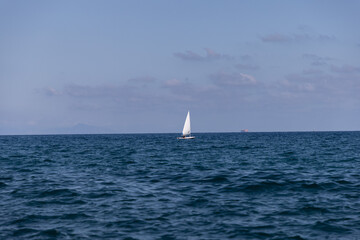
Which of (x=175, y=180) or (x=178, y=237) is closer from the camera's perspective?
(x=178, y=237)

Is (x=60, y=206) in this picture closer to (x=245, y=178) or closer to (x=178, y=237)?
(x=178, y=237)

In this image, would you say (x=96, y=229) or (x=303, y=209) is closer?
(x=96, y=229)

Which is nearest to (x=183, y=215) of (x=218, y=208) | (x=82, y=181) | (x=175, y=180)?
(x=218, y=208)

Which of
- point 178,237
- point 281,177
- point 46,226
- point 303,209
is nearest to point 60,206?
point 46,226

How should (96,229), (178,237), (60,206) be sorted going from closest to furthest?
(178,237) → (96,229) → (60,206)

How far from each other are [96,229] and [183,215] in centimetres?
395

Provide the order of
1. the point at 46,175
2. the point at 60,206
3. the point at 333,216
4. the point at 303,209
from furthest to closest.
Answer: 1. the point at 46,175
2. the point at 60,206
3. the point at 303,209
4. the point at 333,216

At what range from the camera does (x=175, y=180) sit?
2511 centimetres

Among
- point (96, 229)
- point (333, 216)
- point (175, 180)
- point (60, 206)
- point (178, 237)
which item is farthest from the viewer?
point (175, 180)

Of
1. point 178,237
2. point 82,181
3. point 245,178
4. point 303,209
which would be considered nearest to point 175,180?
point 245,178

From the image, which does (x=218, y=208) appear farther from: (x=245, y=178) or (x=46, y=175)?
(x=46, y=175)

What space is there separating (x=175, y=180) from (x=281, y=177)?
7835mm

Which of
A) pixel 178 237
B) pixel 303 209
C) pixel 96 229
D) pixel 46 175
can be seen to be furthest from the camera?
pixel 46 175

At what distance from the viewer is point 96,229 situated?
13469mm
